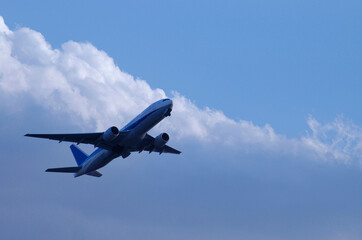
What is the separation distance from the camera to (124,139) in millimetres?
56781

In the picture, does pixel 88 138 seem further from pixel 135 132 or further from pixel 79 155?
pixel 79 155

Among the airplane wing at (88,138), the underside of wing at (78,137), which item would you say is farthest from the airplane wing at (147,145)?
the underside of wing at (78,137)

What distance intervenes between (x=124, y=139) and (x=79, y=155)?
57.4 feet

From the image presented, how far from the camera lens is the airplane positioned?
53344mm

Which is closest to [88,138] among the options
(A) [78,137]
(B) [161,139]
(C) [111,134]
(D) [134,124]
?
(A) [78,137]

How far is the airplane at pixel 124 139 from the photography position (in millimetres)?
53344

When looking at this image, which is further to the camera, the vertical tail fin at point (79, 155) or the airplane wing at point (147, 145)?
the vertical tail fin at point (79, 155)

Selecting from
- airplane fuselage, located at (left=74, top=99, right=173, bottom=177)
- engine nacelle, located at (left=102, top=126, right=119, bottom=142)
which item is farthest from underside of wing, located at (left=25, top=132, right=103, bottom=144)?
airplane fuselage, located at (left=74, top=99, right=173, bottom=177)

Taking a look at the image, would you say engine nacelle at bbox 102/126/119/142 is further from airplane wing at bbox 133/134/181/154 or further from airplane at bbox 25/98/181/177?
airplane wing at bbox 133/134/181/154

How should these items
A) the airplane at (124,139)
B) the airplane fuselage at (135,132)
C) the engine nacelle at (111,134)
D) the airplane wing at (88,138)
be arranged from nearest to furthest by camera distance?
the airplane fuselage at (135,132)
the airplane at (124,139)
the engine nacelle at (111,134)
the airplane wing at (88,138)

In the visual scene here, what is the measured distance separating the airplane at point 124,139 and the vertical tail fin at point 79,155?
16.8 ft

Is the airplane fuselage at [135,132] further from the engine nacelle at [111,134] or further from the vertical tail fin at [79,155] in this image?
the vertical tail fin at [79,155]

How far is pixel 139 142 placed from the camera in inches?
2292

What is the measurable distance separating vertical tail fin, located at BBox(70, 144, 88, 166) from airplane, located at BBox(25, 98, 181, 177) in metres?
5.12
